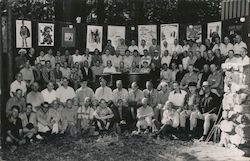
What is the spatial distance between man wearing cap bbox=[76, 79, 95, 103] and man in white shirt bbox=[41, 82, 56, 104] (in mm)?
303

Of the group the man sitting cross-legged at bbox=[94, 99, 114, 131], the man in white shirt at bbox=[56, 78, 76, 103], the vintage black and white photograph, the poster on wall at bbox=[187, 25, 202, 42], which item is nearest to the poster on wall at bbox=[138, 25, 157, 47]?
the vintage black and white photograph

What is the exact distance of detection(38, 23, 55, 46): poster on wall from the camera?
4.93m

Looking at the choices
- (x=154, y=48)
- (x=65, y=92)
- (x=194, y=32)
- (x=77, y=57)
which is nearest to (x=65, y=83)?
(x=65, y=92)

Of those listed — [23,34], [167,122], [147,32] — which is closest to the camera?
[23,34]

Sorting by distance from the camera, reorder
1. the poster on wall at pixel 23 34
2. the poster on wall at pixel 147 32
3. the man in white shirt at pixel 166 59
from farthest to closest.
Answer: the man in white shirt at pixel 166 59
the poster on wall at pixel 147 32
the poster on wall at pixel 23 34

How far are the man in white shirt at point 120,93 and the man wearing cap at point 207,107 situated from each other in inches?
35.4

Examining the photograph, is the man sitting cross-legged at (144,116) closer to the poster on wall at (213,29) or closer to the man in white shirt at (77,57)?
the man in white shirt at (77,57)

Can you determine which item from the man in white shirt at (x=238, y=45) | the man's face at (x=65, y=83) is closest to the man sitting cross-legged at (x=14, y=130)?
the man's face at (x=65, y=83)

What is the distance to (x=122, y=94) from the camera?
16.7ft

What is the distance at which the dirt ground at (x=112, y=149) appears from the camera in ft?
16.7

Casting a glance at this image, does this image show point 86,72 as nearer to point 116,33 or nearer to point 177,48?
point 116,33

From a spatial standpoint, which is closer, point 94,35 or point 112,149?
point 94,35

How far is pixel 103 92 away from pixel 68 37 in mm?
819

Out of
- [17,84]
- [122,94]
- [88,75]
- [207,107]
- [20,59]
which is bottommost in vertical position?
[207,107]
